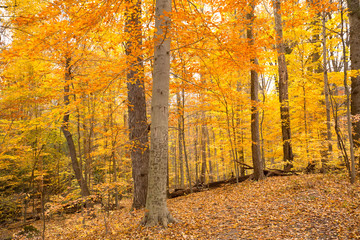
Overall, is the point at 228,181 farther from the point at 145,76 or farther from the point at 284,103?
the point at 145,76

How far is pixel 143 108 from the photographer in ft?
26.3

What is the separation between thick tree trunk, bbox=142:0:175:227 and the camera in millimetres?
4780

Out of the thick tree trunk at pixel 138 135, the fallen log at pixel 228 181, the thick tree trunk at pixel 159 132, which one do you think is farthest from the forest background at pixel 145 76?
the fallen log at pixel 228 181

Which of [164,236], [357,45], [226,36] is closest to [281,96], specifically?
[357,45]

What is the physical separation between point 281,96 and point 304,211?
7.52m

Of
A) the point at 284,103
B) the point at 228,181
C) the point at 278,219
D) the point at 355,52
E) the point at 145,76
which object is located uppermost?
the point at 355,52

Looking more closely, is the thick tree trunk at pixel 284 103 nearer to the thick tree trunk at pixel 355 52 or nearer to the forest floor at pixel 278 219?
the thick tree trunk at pixel 355 52

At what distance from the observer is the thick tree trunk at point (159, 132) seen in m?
4.78

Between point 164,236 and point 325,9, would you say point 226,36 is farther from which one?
point 164,236

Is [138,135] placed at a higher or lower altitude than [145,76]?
lower

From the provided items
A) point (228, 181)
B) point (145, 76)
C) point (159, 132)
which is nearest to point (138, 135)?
point (145, 76)

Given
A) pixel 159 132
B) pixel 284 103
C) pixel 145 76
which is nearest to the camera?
pixel 159 132

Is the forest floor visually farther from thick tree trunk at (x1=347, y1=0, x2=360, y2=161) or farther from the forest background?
thick tree trunk at (x1=347, y1=0, x2=360, y2=161)

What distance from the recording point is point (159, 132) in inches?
196
